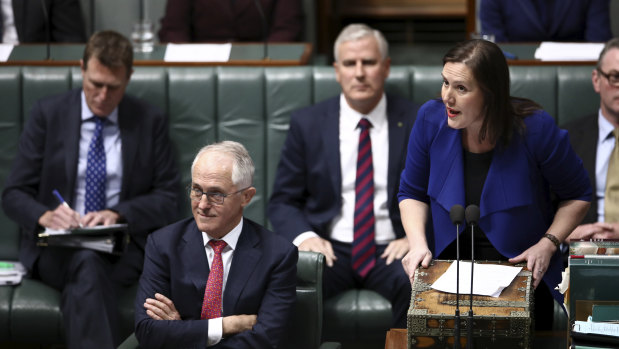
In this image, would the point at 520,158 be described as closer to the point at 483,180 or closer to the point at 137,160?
the point at 483,180

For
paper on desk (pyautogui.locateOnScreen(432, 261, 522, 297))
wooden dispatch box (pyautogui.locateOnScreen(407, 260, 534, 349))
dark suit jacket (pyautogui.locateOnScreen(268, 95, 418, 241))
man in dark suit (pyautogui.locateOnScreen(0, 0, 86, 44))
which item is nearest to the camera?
wooden dispatch box (pyautogui.locateOnScreen(407, 260, 534, 349))

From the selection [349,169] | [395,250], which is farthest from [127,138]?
[395,250]

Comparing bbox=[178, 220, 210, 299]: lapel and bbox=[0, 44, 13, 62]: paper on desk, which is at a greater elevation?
bbox=[0, 44, 13, 62]: paper on desk

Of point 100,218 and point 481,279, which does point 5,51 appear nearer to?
point 100,218

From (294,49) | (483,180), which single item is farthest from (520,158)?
(294,49)

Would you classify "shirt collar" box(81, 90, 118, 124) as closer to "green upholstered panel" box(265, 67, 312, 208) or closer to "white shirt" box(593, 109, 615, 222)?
"green upholstered panel" box(265, 67, 312, 208)

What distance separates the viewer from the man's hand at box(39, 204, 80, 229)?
3.84 m

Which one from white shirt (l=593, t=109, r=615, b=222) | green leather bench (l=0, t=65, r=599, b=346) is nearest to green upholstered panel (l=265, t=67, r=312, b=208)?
green leather bench (l=0, t=65, r=599, b=346)

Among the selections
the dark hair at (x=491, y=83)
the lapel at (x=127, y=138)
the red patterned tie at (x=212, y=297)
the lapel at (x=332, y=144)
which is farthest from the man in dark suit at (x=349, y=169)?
the dark hair at (x=491, y=83)

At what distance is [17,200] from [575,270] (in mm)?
2484

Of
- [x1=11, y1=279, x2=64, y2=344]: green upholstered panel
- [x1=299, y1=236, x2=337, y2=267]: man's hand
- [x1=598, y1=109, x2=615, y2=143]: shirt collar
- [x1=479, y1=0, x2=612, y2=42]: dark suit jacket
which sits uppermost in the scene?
[x1=479, y1=0, x2=612, y2=42]: dark suit jacket

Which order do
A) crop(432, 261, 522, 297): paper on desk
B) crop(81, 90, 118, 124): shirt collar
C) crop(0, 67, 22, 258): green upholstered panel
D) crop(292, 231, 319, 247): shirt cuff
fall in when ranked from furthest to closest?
crop(0, 67, 22, 258): green upholstered panel < crop(81, 90, 118, 124): shirt collar < crop(292, 231, 319, 247): shirt cuff < crop(432, 261, 522, 297): paper on desk

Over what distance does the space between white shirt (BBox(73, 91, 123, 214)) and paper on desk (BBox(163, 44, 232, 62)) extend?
0.52 metres

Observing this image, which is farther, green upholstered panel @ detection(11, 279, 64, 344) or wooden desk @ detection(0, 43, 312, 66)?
wooden desk @ detection(0, 43, 312, 66)
